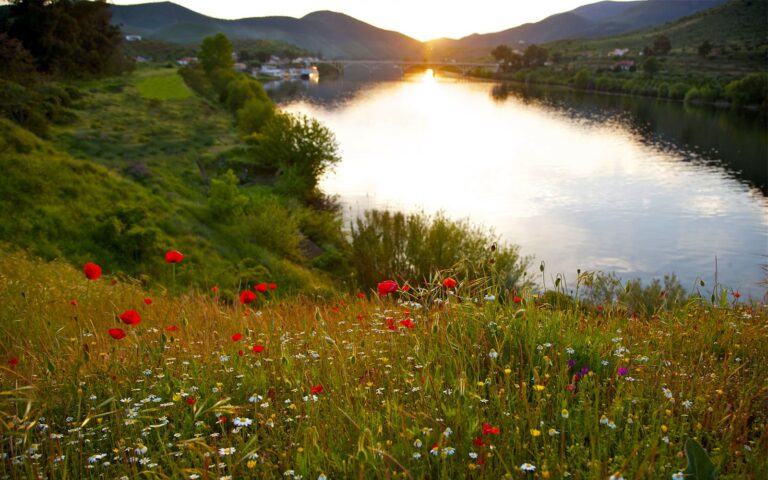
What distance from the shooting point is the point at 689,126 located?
74438 mm

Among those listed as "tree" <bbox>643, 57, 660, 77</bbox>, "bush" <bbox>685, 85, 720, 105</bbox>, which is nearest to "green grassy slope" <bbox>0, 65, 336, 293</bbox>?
"bush" <bbox>685, 85, 720, 105</bbox>

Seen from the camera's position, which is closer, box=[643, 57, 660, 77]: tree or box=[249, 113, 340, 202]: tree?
box=[249, 113, 340, 202]: tree

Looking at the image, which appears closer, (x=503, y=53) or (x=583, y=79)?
(x=583, y=79)

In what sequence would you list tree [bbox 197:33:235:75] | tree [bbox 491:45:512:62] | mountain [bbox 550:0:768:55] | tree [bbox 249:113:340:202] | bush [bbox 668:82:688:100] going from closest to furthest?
tree [bbox 249:113:340:202]
bush [bbox 668:82:688:100]
tree [bbox 197:33:235:75]
mountain [bbox 550:0:768:55]
tree [bbox 491:45:512:62]

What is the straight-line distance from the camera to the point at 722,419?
382 centimetres

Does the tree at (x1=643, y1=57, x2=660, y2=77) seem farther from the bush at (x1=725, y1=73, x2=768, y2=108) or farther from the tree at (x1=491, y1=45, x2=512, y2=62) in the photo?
the tree at (x1=491, y1=45, x2=512, y2=62)

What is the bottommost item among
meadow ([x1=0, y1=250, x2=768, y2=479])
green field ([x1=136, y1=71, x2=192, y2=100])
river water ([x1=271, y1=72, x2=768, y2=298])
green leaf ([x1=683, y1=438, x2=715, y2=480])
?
river water ([x1=271, y1=72, x2=768, y2=298])

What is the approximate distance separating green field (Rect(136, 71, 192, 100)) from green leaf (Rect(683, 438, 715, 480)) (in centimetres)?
7858

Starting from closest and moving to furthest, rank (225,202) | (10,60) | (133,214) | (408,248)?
(133,214)
(408,248)
(225,202)
(10,60)

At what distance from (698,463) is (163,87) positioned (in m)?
88.6

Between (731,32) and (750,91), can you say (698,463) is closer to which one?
(750,91)

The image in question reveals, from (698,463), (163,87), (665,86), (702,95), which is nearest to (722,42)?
(665,86)

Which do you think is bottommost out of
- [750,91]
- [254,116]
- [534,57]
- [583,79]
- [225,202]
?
[225,202]

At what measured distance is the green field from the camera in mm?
75938
